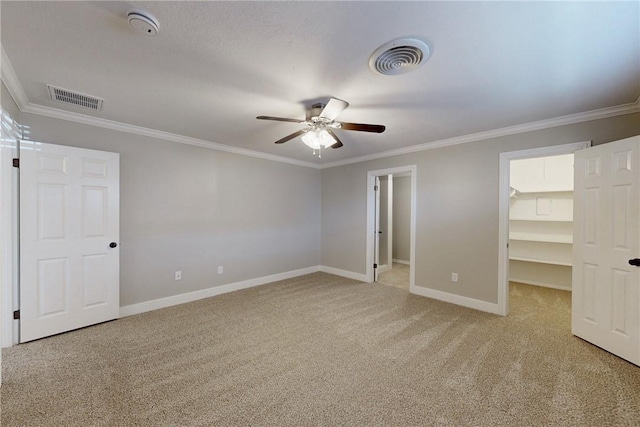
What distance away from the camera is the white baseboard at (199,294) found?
3.30 meters

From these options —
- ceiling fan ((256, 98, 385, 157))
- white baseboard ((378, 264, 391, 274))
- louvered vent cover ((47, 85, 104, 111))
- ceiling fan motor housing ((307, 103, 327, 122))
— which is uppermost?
louvered vent cover ((47, 85, 104, 111))

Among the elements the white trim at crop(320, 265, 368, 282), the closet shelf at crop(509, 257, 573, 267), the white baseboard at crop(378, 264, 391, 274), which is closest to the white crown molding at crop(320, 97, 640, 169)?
the white trim at crop(320, 265, 368, 282)

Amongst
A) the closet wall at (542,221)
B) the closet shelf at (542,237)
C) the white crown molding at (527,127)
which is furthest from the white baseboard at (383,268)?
the white crown molding at (527,127)

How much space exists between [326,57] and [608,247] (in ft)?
10.4

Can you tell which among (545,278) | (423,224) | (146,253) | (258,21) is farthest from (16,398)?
(545,278)

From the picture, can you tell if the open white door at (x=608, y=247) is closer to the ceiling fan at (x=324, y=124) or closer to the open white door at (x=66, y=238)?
the ceiling fan at (x=324, y=124)

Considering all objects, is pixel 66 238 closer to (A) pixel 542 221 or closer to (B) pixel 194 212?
(B) pixel 194 212

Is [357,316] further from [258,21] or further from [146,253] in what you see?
[258,21]

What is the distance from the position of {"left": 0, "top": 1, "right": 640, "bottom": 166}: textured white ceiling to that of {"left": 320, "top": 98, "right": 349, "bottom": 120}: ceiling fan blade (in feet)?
0.47

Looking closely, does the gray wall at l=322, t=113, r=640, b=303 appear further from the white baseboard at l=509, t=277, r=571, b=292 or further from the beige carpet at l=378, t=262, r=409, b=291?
the white baseboard at l=509, t=277, r=571, b=292

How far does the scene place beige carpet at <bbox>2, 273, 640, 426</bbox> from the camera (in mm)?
1688

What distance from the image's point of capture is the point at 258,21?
57.5 inches

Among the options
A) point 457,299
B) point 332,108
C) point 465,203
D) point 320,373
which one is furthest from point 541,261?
point 332,108

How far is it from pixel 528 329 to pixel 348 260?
291cm
